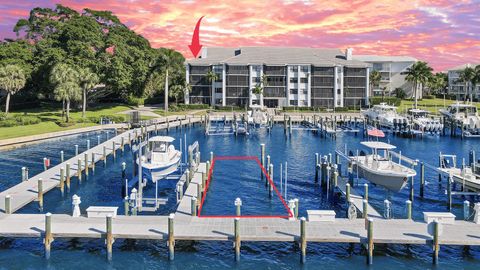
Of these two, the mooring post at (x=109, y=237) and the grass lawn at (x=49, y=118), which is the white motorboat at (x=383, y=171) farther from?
the grass lawn at (x=49, y=118)

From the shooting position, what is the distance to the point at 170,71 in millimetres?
119500

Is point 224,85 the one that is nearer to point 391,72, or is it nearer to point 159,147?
point 391,72

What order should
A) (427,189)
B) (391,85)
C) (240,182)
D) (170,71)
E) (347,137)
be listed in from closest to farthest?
(427,189) < (240,182) < (347,137) < (170,71) < (391,85)

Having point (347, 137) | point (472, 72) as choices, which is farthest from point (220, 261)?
point (472, 72)

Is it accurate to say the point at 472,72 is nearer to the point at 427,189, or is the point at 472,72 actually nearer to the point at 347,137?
the point at 347,137

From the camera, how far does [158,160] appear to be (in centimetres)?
4350

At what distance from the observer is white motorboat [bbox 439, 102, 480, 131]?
284 feet

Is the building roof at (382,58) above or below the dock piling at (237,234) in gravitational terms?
above

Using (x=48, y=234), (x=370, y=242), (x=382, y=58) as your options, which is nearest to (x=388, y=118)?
(x=370, y=242)

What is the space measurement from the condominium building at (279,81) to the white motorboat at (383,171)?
8085cm

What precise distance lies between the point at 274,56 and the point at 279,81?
8.60 m

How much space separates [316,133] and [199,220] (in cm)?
6285

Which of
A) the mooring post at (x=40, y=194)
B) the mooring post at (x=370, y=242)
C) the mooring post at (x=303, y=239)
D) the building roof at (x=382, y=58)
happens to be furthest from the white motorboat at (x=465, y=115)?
the mooring post at (x=40, y=194)

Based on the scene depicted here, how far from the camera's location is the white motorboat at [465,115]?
8666 cm
